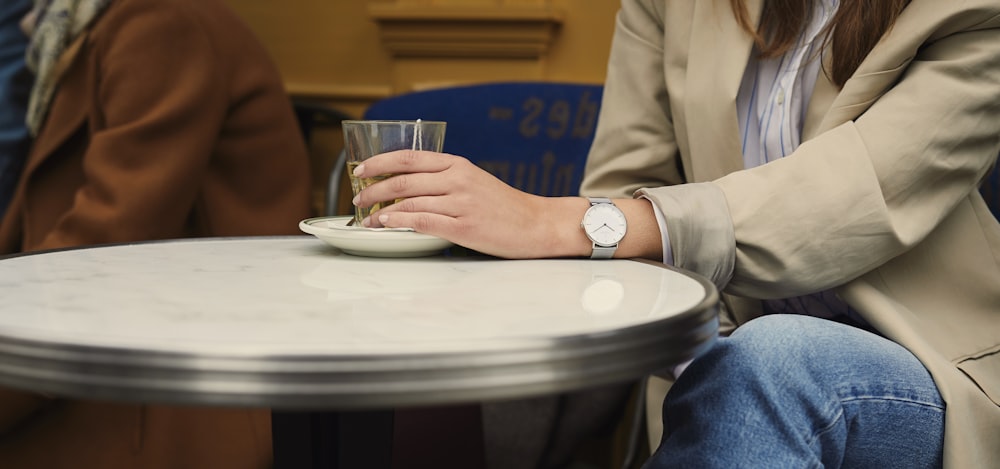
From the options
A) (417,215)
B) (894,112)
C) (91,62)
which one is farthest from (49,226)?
(894,112)

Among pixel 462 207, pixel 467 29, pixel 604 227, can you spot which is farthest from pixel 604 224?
pixel 467 29

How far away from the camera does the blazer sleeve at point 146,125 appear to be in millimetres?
1649

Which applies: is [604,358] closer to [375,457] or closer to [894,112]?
[375,457]

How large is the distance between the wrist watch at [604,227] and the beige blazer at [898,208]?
49mm

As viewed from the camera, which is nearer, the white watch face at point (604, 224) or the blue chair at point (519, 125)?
the white watch face at point (604, 224)

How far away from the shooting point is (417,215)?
934mm

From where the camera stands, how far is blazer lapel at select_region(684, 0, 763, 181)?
3.96 feet

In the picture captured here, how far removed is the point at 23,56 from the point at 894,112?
195 centimetres

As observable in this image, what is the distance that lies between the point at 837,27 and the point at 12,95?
179 centimetres

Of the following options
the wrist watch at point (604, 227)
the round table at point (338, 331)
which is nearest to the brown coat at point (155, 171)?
the round table at point (338, 331)

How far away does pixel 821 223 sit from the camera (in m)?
1.01

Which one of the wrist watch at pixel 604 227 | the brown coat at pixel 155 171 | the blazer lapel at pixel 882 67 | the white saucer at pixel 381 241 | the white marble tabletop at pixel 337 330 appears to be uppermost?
the blazer lapel at pixel 882 67

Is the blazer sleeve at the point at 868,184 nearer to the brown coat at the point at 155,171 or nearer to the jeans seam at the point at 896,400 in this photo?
the jeans seam at the point at 896,400

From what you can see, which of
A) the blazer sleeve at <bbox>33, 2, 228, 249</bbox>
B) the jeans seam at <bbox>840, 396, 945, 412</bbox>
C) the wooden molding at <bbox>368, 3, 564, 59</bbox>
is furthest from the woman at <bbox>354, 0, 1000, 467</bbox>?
the wooden molding at <bbox>368, 3, 564, 59</bbox>
